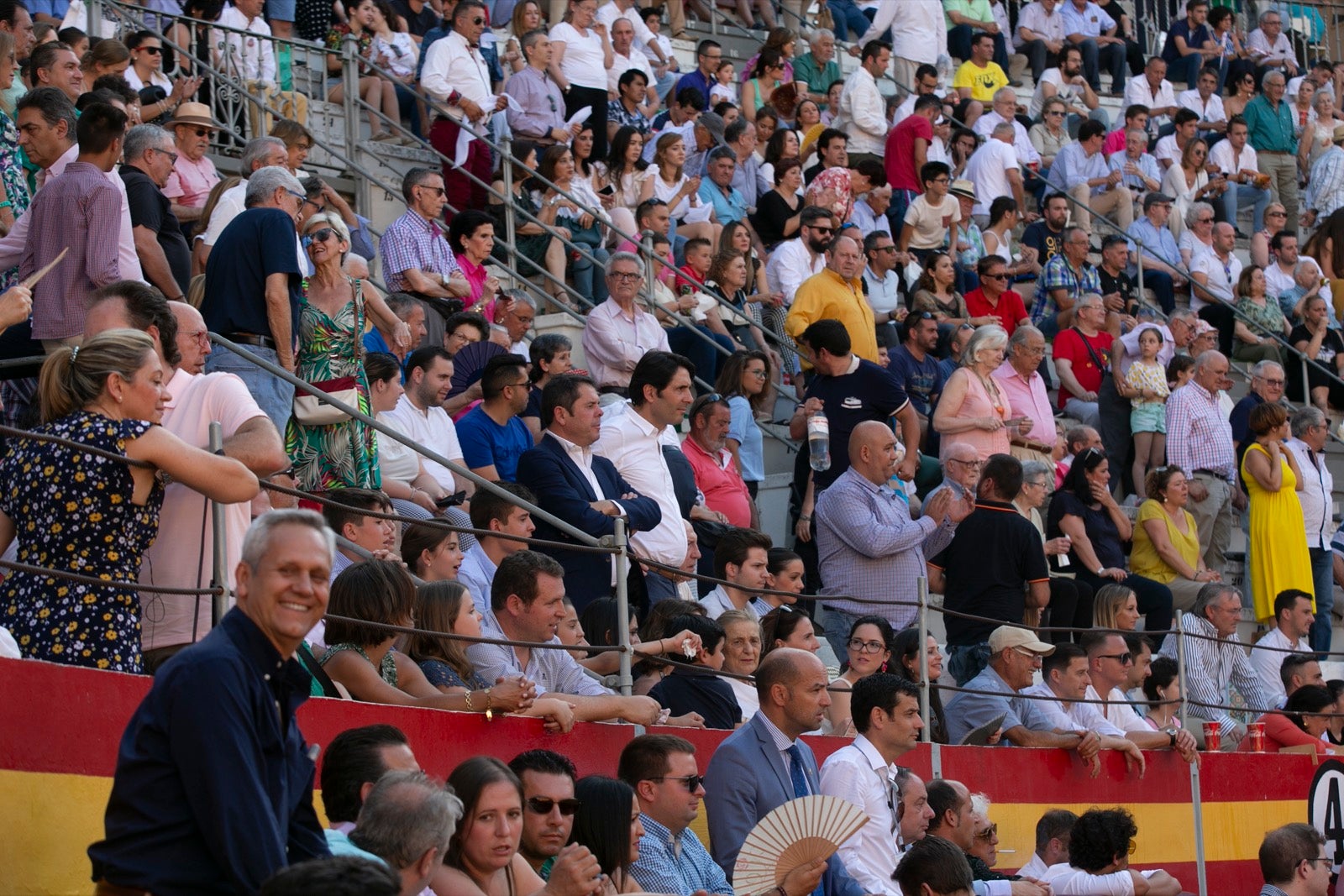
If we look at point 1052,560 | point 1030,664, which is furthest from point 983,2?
point 1030,664

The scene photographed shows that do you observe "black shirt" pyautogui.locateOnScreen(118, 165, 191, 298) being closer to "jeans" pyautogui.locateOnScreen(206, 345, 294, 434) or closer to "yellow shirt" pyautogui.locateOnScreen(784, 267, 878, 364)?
"jeans" pyautogui.locateOnScreen(206, 345, 294, 434)

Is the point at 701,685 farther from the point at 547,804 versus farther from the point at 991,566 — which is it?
the point at 991,566

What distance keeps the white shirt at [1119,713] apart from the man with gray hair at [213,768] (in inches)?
279

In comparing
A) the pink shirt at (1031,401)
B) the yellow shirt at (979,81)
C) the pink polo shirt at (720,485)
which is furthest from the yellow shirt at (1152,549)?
the yellow shirt at (979,81)

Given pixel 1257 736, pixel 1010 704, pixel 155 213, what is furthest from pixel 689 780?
pixel 1257 736

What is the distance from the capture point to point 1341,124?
21.8 metres

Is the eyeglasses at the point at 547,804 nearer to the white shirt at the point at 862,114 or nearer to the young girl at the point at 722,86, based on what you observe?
the young girl at the point at 722,86

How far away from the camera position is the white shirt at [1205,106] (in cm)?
2155

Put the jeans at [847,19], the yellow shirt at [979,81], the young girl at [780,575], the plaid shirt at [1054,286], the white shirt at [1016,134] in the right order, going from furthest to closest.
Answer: the jeans at [847,19]
the yellow shirt at [979,81]
the white shirt at [1016,134]
the plaid shirt at [1054,286]
the young girl at [780,575]

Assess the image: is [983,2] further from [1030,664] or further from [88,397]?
[88,397]

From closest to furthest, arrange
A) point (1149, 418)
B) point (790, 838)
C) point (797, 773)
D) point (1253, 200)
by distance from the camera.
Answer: point (790, 838) < point (797, 773) < point (1149, 418) < point (1253, 200)

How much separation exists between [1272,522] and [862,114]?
5.89 m

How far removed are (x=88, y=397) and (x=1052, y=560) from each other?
830cm

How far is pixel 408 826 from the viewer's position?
465 centimetres
